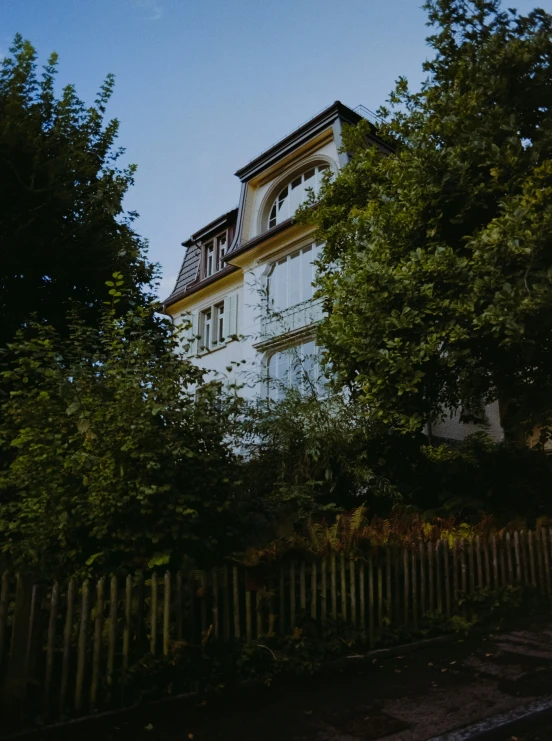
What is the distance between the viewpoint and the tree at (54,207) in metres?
A: 10.6

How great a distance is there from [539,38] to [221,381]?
9541 millimetres

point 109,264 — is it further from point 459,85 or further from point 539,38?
point 539,38

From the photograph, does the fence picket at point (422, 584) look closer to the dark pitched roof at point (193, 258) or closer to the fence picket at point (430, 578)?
the fence picket at point (430, 578)

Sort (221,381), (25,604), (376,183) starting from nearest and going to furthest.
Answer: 1. (25,604)
2. (221,381)
3. (376,183)

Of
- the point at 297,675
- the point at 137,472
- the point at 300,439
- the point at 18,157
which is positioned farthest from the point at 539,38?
the point at 297,675

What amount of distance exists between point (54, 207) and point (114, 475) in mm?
6841

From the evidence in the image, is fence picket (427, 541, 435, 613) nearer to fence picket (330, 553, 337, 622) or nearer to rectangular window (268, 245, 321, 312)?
fence picket (330, 553, 337, 622)

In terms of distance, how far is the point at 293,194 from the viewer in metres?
21.8

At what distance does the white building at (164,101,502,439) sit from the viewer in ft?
62.7

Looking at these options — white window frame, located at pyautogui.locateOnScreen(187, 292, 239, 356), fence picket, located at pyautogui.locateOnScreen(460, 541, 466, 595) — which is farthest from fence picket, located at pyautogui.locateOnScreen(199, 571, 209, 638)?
white window frame, located at pyautogui.locateOnScreen(187, 292, 239, 356)

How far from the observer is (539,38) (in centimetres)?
1130

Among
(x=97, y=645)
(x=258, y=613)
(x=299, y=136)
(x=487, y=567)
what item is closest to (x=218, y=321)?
(x=299, y=136)

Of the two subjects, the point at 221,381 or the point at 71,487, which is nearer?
the point at 71,487

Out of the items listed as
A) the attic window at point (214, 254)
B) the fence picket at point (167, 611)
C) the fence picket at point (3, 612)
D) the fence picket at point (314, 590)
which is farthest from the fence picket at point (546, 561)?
the attic window at point (214, 254)
